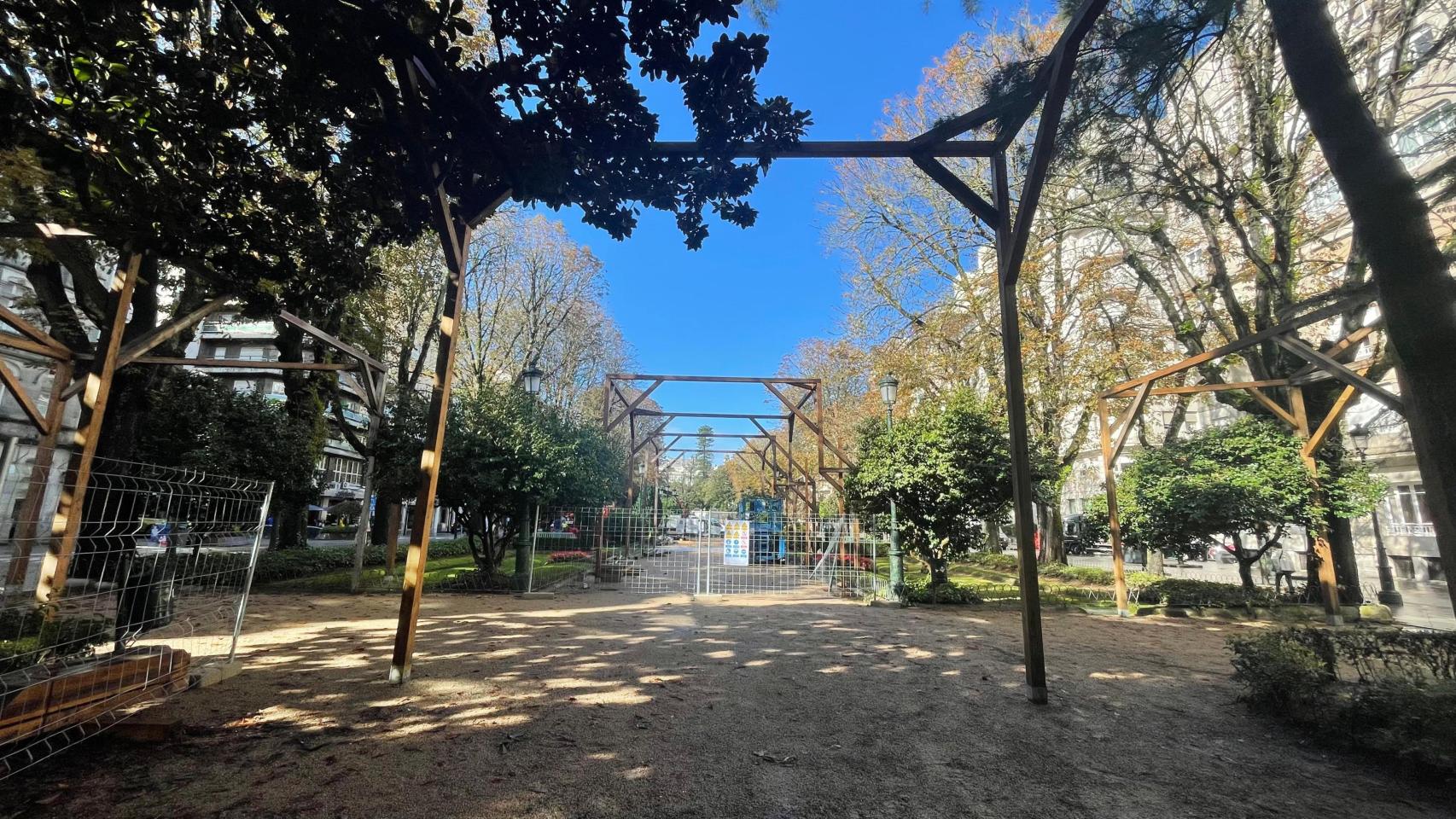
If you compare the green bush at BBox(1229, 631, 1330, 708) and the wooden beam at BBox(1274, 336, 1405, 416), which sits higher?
the wooden beam at BBox(1274, 336, 1405, 416)

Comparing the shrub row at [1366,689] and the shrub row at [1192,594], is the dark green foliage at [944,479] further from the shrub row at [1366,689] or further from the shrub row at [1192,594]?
Answer: the shrub row at [1366,689]

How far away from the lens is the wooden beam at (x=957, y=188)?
4879 mm

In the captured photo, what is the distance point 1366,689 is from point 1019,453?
8.09ft

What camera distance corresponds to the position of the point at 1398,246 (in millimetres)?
2668

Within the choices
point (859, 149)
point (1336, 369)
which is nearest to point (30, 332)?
point (859, 149)

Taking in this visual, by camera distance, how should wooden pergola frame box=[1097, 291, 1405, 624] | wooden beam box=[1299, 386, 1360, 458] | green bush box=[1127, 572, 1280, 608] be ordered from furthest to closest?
green bush box=[1127, 572, 1280, 608] < wooden beam box=[1299, 386, 1360, 458] < wooden pergola frame box=[1097, 291, 1405, 624]

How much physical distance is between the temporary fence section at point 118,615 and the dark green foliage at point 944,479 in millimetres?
8683

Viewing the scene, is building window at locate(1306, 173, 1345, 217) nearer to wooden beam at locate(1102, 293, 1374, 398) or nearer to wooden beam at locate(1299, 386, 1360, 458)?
wooden beam at locate(1299, 386, 1360, 458)

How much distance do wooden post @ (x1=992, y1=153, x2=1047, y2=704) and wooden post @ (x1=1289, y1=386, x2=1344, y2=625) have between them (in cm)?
725

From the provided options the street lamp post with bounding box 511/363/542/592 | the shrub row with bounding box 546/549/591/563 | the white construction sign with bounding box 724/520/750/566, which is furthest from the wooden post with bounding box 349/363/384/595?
the white construction sign with bounding box 724/520/750/566

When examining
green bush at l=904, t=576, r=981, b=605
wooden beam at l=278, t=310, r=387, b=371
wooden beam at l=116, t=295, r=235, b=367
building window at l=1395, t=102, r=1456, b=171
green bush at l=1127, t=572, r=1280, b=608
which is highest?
building window at l=1395, t=102, r=1456, b=171

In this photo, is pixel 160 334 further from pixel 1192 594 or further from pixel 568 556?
pixel 1192 594

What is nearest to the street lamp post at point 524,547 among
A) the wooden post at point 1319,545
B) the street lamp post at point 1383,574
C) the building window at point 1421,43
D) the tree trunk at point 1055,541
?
the wooden post at point 1319,545

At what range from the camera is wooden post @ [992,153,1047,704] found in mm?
4520
